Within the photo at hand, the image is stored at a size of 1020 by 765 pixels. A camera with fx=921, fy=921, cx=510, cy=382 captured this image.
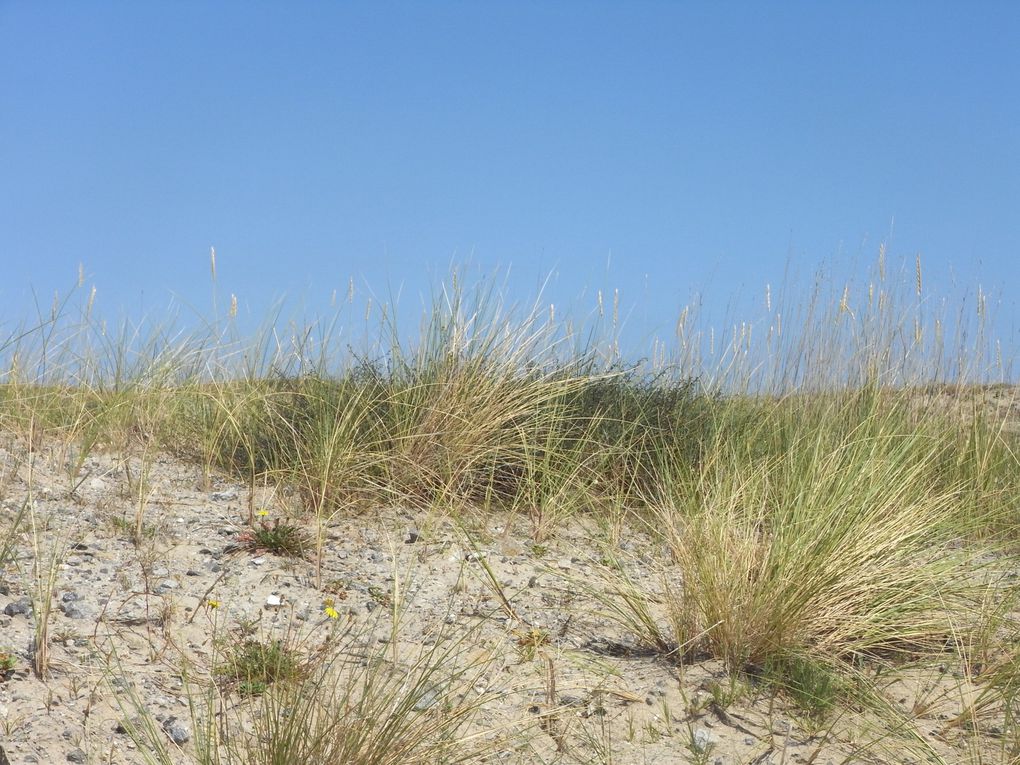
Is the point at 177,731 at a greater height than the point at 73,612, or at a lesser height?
lesser

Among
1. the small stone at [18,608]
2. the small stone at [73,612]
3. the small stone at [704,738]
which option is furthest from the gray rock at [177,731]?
the small stone at [704,738]

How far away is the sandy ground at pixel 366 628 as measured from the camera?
235 centimetres

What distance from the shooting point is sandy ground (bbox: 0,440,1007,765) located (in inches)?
92.6

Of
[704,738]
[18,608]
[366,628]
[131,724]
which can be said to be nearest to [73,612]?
[18,608]

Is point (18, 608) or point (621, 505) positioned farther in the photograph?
point (621, 505)

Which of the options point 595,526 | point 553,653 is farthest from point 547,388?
point 553,653

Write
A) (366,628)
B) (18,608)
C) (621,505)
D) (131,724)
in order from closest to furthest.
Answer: (131,724) → (18,608) → (366,628) → (621,505)

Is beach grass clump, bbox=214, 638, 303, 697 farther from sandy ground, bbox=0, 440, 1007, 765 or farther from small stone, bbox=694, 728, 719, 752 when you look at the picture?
small stone, bbox=694, 728, 719, 752

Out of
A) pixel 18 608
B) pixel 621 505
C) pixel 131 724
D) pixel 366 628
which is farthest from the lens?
pixel 621 505

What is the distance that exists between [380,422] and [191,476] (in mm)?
1018

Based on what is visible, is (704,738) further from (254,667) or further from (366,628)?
(254,667)

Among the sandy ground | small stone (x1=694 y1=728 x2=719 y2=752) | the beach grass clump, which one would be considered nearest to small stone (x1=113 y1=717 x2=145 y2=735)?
the sandy ground

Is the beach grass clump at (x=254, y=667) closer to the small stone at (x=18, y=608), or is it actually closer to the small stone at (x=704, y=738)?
the small stone at (x=18, y=608)

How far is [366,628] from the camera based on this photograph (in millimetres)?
2920
